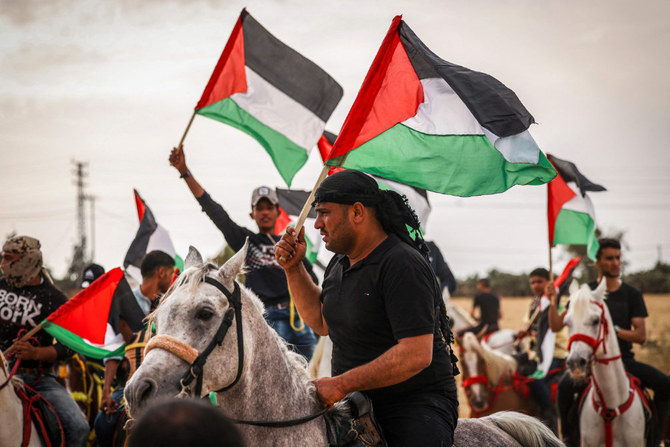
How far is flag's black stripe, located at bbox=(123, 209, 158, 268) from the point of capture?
985 centimetres

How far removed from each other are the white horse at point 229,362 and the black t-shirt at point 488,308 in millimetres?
11759

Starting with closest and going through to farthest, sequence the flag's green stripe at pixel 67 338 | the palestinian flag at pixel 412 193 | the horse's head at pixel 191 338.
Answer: the horse's head at pixel 191 338, the flag's green stripe at pixel 67 338, the palestinian flag at pixel 412 193

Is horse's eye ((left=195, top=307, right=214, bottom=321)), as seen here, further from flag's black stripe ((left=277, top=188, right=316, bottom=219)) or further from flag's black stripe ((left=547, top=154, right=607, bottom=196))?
flag's black stripe ((left=277, top=188, right=316, bottom=219))

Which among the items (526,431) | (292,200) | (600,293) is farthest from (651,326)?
(526,431)

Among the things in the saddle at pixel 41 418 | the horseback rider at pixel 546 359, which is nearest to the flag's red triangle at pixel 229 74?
the saddle at pixel 41 418

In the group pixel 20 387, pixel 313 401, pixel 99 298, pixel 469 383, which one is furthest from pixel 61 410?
pixel 469 383

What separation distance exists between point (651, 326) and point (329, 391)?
32.6 meters

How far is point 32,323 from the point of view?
6902 millimetres

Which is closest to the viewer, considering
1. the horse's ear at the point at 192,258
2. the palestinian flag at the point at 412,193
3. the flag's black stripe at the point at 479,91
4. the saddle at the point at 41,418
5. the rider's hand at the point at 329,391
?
the rider's hand at the point at 329,391

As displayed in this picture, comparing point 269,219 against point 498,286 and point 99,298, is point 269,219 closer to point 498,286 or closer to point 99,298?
point 99,298

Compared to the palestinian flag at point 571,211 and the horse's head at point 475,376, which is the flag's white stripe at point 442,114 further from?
the horse's head at point 475,376

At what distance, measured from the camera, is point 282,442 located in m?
3.50

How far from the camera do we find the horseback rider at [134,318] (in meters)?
7.11

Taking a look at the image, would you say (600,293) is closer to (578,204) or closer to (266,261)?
(578,204)
